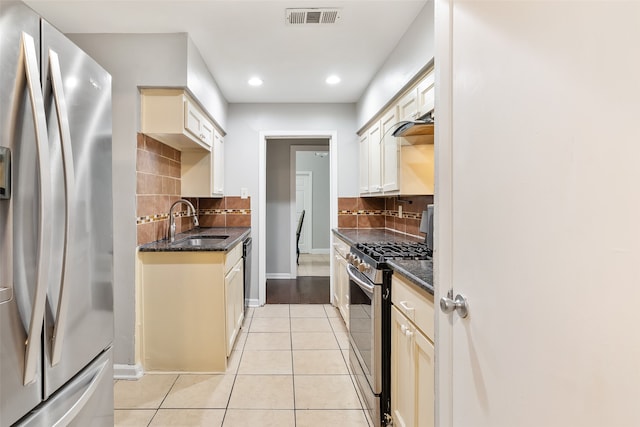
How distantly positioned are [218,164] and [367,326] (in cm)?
243

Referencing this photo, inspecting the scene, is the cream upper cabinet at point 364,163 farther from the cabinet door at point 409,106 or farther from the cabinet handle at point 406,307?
the cabinet handle at point 406,307

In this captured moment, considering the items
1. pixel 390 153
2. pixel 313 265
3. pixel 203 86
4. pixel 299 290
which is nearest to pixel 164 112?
pixel 203 86

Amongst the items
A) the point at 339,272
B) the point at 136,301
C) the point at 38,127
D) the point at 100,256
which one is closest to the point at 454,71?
the point at 38,127

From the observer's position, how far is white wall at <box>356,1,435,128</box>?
1891mm

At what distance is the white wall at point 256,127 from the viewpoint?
3.91m

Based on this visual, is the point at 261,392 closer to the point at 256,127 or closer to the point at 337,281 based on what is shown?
the point at 337,281

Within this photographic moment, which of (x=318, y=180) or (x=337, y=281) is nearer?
(x=337, y=281)

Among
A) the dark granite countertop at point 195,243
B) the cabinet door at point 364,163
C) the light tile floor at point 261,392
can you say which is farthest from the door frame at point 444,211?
the cabinet door at point 364,163

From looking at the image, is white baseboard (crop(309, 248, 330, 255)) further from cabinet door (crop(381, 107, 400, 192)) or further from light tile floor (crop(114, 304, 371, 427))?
cabinet door (crop(381, 107, 400, 192))

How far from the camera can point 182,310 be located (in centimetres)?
234

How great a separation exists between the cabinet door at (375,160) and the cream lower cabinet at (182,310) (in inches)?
62.1

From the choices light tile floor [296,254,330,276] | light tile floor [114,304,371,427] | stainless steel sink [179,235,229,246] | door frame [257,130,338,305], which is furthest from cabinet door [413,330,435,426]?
light tile floor [296,254,330,276]

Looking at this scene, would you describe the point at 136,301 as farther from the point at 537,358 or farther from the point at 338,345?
the point at 537,358

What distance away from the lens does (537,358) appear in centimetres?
64
